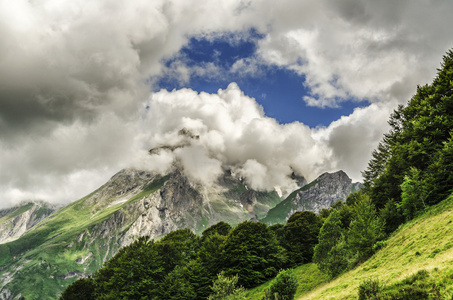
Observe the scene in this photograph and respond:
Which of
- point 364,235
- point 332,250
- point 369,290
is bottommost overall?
point 332,250

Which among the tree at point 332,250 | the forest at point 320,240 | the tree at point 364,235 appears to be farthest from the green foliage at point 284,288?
the tree at point 364,235

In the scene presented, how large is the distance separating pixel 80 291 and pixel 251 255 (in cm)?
6166

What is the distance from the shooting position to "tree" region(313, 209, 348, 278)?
45688 mm

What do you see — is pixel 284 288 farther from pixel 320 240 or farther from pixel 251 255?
pixel 251 255

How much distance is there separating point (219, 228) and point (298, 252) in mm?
38549

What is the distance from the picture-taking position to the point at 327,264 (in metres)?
46.7

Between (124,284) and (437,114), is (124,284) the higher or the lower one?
the lower one

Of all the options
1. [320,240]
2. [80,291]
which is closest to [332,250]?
[320,240]

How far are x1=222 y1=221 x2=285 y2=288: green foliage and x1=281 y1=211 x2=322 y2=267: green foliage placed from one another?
23.8ft

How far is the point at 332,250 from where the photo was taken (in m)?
47.3

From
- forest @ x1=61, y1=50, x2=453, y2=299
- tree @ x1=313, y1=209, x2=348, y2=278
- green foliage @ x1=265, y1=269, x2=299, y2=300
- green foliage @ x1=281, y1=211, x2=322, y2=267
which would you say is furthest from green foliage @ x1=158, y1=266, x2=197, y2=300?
tree @ x1=313, y1=209, x2=348, y2=278

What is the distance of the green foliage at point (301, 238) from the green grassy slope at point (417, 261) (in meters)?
41.6

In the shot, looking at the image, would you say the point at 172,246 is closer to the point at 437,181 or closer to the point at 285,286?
the point at 285,286

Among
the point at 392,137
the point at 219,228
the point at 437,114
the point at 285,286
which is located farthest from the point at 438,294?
the point at 219,228
